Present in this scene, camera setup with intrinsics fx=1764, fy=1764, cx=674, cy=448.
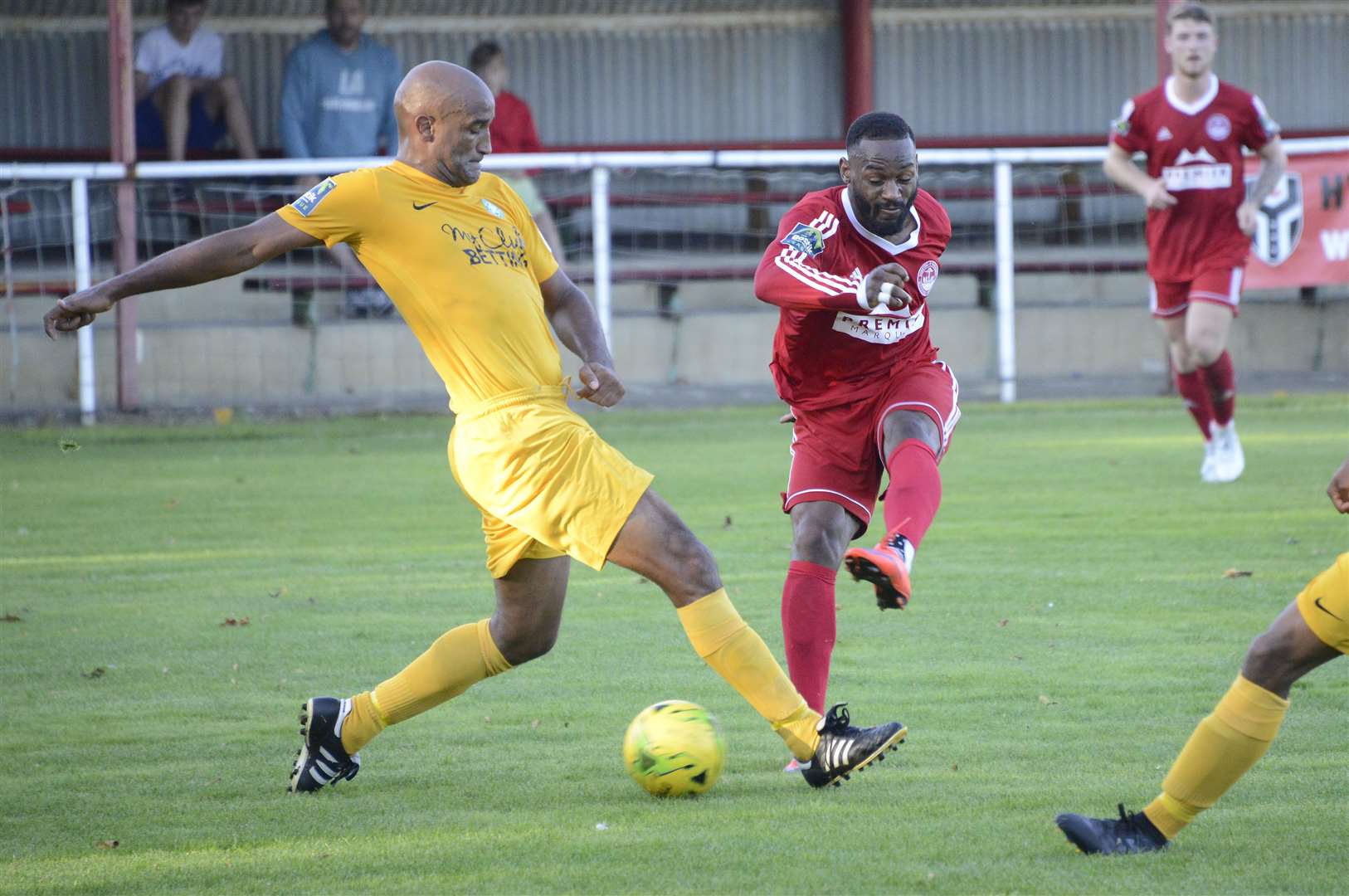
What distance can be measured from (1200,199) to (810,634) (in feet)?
22.0

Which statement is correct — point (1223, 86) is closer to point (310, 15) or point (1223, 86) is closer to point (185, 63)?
point (185, 63)

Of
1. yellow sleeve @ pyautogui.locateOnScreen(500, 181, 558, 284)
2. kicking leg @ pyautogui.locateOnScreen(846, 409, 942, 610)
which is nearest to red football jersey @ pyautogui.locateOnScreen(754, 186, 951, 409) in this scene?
kicking leg @ pyautogui.locateOnScreen(846, 409, 942, 610)

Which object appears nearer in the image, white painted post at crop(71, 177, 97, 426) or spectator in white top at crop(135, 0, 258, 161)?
white painted post at crop(71, 177, 97, 426)

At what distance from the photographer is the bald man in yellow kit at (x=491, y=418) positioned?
437cm

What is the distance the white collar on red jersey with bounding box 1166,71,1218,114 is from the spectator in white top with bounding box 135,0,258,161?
9.60 meters

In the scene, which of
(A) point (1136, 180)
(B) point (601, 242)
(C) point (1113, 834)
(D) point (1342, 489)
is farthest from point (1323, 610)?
(B) point (601, 242)

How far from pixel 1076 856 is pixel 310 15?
1854 cm

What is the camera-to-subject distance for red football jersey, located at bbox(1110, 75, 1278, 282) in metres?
10.6

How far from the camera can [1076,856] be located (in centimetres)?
387

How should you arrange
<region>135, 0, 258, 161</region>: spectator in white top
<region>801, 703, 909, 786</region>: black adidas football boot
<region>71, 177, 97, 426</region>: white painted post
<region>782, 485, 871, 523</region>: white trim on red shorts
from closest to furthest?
<region>801, 703, 909, 786</region>: black adidas football boot < <region>782, 485, 871, 523</region>: white trim on red shorts < <region>71, 177, 97, 426</region>: white painted post < <region>135, 0, 258, 161</region>: spectator in white top

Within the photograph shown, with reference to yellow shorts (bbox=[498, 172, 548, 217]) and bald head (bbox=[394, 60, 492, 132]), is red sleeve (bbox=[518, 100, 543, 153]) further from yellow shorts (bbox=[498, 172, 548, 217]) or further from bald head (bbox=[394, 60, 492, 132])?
bald head (bbox=[394, 60, 492, 132])

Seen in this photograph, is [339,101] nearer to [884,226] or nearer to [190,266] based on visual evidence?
[884,226]

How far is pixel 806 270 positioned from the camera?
4.94m

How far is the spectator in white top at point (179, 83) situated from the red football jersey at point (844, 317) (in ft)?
41.4
